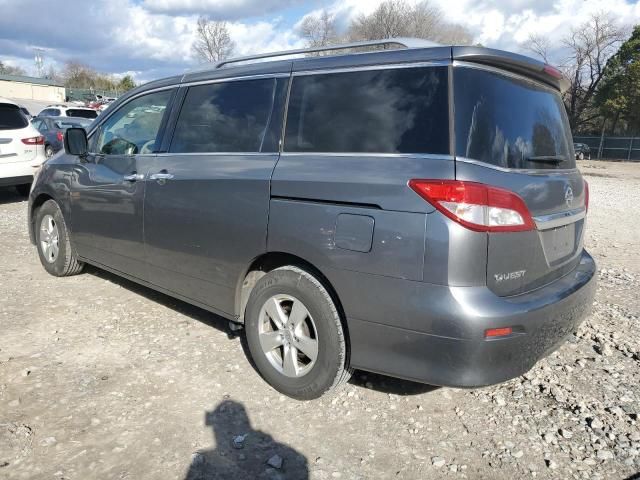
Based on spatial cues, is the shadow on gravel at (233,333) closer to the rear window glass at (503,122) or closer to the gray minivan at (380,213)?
the gray minivan at (380,213)

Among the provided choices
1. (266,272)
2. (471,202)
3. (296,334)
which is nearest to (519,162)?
(471,202)

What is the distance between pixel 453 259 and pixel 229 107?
1.96 metres

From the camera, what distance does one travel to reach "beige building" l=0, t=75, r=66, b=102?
179 feet

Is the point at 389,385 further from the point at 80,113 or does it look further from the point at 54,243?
the point at 80,113

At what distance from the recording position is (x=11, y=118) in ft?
29.6

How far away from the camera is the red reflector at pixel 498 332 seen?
241cm

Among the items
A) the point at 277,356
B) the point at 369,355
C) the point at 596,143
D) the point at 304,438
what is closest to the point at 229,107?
the point at 277,356

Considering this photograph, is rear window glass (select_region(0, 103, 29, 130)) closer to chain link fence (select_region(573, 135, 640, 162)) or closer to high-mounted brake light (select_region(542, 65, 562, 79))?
high-mounted brake light (select_region(542, 65, 562, 79))

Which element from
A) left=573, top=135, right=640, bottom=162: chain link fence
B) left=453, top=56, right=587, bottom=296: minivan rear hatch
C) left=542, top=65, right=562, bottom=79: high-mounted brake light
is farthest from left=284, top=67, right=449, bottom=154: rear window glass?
left=573, top=135, right=640, bottom=162: chain link fence

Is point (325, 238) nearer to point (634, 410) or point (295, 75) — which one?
point (295, 75)

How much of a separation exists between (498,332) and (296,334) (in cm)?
115

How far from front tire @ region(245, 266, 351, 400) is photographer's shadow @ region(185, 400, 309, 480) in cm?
37

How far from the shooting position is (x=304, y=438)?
2.76 m

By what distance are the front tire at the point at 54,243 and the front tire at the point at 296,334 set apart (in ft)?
8.71
